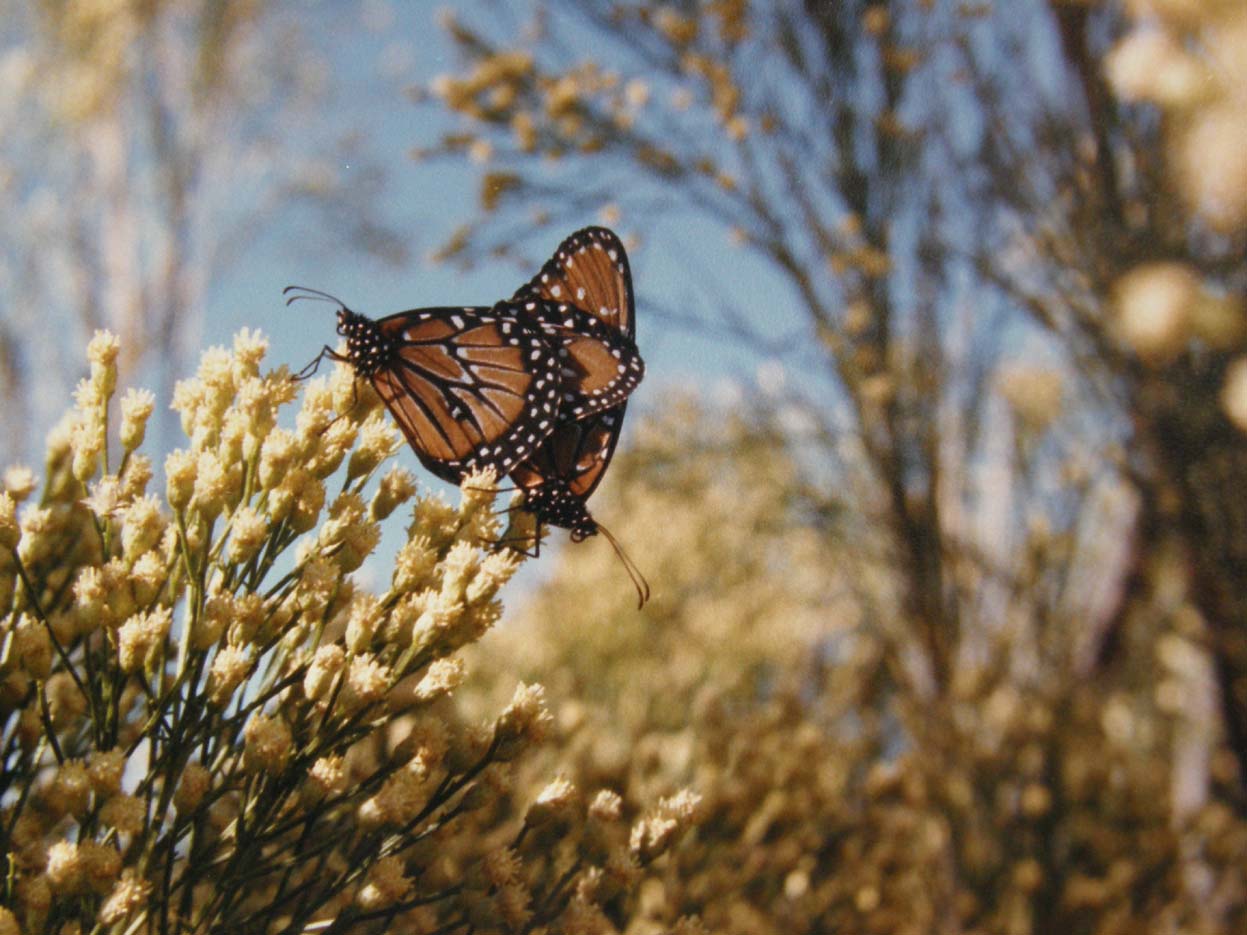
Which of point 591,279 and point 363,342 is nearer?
point 363,342

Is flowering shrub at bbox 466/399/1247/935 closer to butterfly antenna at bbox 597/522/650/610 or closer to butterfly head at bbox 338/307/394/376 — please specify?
butterfly antenna at bbox 597/522/650/610

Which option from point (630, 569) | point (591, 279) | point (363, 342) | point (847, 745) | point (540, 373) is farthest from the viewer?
point (630, 569)

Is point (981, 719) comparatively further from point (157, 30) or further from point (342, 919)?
point (157, 30)

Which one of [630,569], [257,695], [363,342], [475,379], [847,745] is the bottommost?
[847,745]

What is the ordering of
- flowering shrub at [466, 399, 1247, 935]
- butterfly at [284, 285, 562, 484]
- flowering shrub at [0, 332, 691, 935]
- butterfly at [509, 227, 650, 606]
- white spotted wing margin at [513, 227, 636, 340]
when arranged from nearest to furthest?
flowering shrub at [0, 332, 691, 935]
butterfly at [284, 285, 562, 484]
butterfly at [509, 227, 650, 606]
white spotted wing margin at [513, 227, 636, 340]
flowering shrub at [466, 399, 1247, 935]

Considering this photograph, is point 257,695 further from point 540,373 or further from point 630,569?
point 630,569

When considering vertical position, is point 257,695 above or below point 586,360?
below

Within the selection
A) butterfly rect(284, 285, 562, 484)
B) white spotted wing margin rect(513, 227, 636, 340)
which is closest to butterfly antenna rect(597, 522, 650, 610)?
butterfly rect(284, 285, 562, 484)

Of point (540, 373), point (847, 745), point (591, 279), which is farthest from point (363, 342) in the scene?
point (847, 745)

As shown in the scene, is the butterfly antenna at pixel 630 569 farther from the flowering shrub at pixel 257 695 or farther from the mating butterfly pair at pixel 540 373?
the flowering shrub at pixel 257 695
